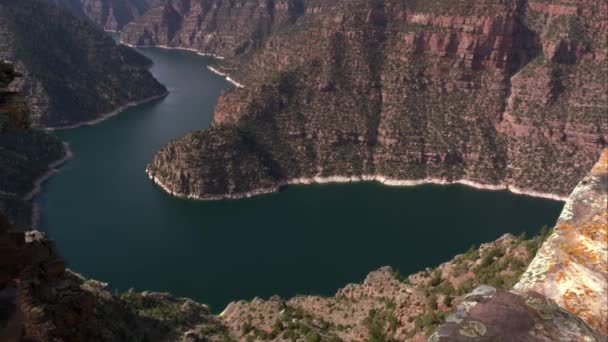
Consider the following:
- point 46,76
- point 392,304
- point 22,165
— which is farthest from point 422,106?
point 46,76

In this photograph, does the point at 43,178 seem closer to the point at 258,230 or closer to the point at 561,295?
the point at 258,230

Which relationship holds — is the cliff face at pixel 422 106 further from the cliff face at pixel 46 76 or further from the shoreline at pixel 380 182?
the cliff face at pixel 46 76

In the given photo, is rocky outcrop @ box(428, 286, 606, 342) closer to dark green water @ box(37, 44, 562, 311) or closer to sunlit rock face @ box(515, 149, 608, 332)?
sunlit rock face @ box(515, 149, 608, 332)

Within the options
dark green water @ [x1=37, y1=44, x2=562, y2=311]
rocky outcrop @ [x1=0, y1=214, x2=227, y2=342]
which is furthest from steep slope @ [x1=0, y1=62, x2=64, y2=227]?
rocky outcrop @ [x1=0, y1=214, x2=227, y2=342]

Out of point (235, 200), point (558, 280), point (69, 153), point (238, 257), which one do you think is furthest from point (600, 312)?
point (69, 153)

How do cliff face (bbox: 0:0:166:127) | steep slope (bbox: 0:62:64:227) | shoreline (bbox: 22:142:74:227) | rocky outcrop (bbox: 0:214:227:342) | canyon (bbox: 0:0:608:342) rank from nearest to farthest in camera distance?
rocky outcrop (bbox: 0:214:227:342) < steep slope (bbox: 0:62:64:227) < shoreline (bbox: 22:142:74:227) < canyon (bbox: 0:0:608:342) < cliff face (bbox: 0:0:166:127)

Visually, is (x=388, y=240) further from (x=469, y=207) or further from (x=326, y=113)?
(x=326, y=113)

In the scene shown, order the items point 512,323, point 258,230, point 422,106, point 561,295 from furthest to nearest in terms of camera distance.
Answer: point 422,106
point 258,230
point 561,295
point 512,323
